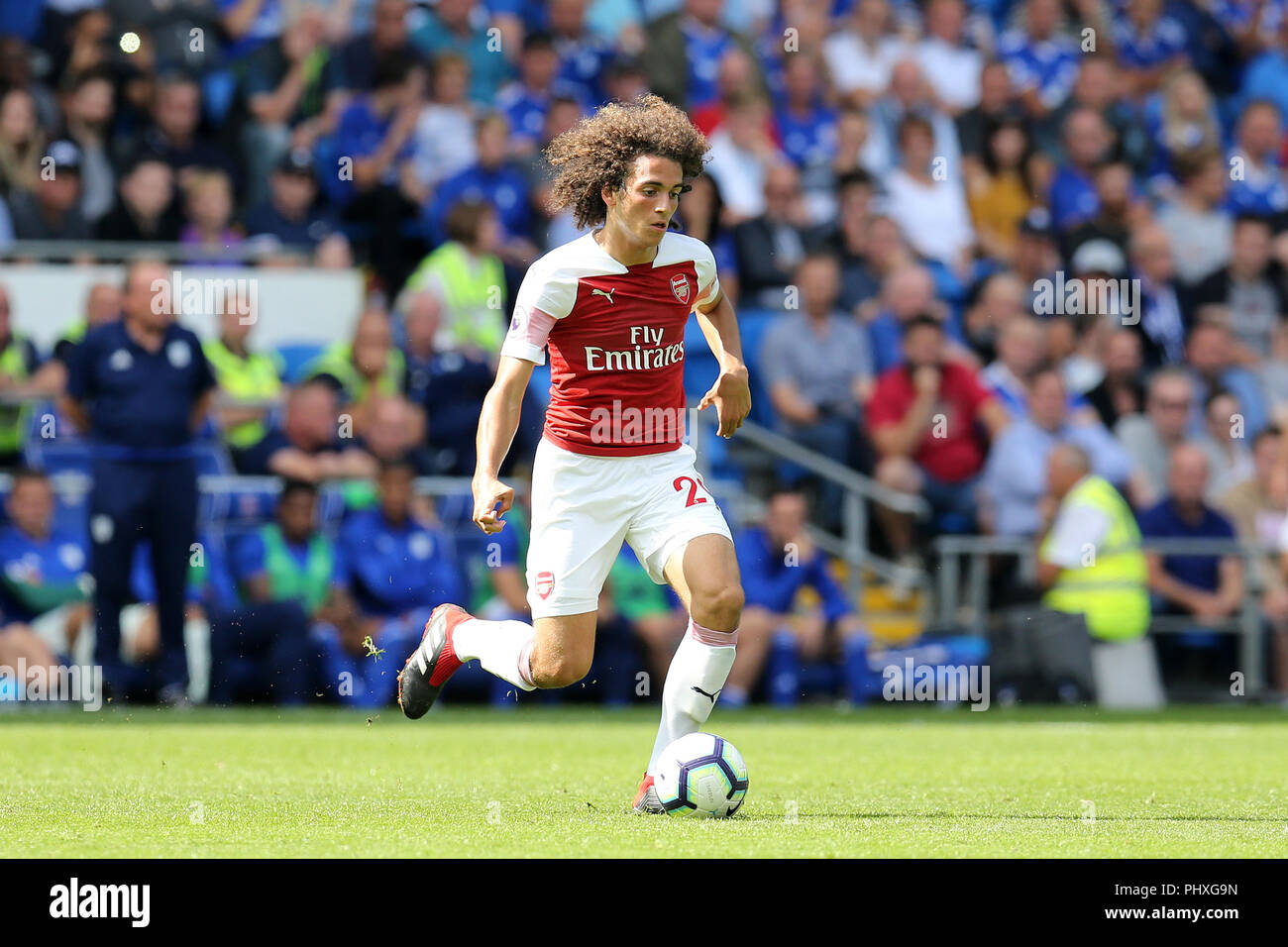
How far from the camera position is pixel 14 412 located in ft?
46.5

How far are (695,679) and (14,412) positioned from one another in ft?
26.7

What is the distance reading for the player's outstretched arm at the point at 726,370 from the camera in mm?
7641

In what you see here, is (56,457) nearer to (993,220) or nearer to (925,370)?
(925,370)

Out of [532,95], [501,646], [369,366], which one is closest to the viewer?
[501,646]

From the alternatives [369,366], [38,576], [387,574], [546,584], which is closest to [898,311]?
[369,366]

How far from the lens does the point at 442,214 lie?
16047 millimetres

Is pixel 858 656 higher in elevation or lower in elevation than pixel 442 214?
lower

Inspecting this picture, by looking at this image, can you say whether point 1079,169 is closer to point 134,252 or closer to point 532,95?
point 532,95

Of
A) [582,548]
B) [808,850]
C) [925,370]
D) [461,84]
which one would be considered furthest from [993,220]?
[808,850]

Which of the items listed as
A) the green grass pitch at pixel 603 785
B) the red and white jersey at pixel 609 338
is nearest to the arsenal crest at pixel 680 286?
the red and white jersey at pixel 609 338

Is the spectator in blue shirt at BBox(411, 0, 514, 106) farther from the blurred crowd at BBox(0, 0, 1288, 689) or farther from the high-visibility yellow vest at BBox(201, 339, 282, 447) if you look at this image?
the high-visibility yellow vest at BBox(201, 339, 282, 447)

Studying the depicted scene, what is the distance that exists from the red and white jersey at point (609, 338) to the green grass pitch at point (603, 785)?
1467 mm

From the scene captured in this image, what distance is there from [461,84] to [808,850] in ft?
37.1

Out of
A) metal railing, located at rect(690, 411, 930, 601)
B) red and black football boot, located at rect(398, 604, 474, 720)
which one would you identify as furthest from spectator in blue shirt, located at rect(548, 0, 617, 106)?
red and black football boot, located at rect(398, 604, 474, 720)
